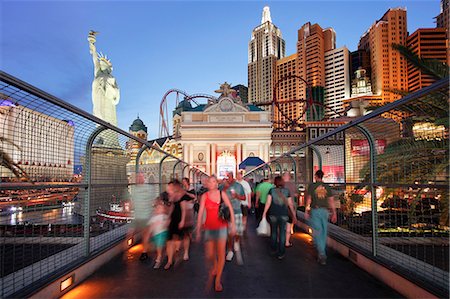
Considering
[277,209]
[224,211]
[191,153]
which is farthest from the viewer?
[191,153]

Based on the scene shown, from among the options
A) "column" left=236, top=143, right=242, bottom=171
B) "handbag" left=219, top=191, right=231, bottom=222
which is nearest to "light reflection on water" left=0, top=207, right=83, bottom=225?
"handbag" left=219, top=191, right=231, bottom=222

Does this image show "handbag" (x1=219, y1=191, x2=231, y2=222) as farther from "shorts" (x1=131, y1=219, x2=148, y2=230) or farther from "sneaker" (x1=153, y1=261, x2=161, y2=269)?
"shorts" (x1=131, y1=219, x2=148, y2=230)

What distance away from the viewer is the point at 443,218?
26.1 feet

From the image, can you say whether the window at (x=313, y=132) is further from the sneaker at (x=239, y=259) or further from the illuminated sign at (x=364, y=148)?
the sneaker at (x=239, y=259)

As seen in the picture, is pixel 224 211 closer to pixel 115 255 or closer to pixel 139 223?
pixel 139 223

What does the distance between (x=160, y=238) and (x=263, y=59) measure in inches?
6488

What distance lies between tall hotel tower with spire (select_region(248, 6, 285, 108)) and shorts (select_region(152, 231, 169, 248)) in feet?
502

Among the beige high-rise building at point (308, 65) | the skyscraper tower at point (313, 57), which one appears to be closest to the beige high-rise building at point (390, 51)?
the skyscraper tower at point (313, 57)

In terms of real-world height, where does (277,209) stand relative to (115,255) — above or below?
above

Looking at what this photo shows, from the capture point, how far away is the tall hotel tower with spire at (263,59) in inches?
6218

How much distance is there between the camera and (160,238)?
18.4ft

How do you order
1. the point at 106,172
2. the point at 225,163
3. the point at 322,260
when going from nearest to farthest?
the point at 322,260, the point at 106,172, the point at 225,163

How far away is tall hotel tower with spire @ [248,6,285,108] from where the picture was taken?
15793cm

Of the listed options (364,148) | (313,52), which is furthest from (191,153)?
(313,52)
